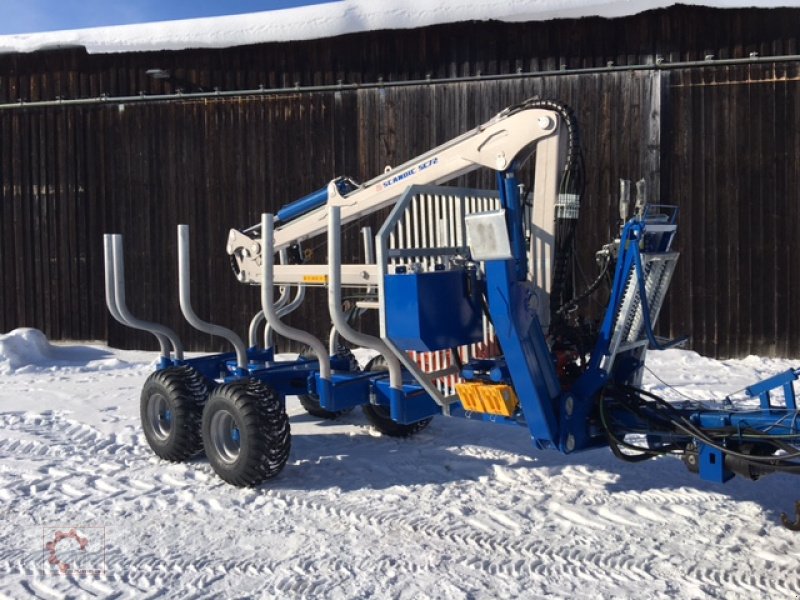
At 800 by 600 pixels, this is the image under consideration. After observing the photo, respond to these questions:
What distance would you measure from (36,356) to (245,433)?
23.5ft

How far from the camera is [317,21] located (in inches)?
463

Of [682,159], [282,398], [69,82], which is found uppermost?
[69,82]

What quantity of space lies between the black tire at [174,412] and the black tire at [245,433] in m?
0.39

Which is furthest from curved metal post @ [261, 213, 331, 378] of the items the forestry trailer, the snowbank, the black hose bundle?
the snowbank

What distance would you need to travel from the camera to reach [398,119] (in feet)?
38.5

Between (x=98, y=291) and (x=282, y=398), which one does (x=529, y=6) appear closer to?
(x=282, y=398)

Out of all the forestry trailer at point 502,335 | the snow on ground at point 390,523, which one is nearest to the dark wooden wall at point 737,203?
the snow on ground at point 390,523

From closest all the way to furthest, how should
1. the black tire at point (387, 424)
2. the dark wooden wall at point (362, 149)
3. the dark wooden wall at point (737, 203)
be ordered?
1. the black tire at point (387, 424)
2. the dark wooden wall at point (737, 203)
3. the dark wooden wall at point (362, 149)

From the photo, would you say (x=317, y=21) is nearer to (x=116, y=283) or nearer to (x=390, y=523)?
(x=116, y=283)

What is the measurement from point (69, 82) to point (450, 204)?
948 cm

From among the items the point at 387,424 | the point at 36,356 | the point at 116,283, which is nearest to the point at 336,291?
the point at 387,424

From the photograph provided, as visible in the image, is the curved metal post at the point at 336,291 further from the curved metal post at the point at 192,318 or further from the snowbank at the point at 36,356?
the snowbank at the point at 36,356

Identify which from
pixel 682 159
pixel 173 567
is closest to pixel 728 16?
pixel 682 159

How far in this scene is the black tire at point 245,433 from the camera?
562cm
